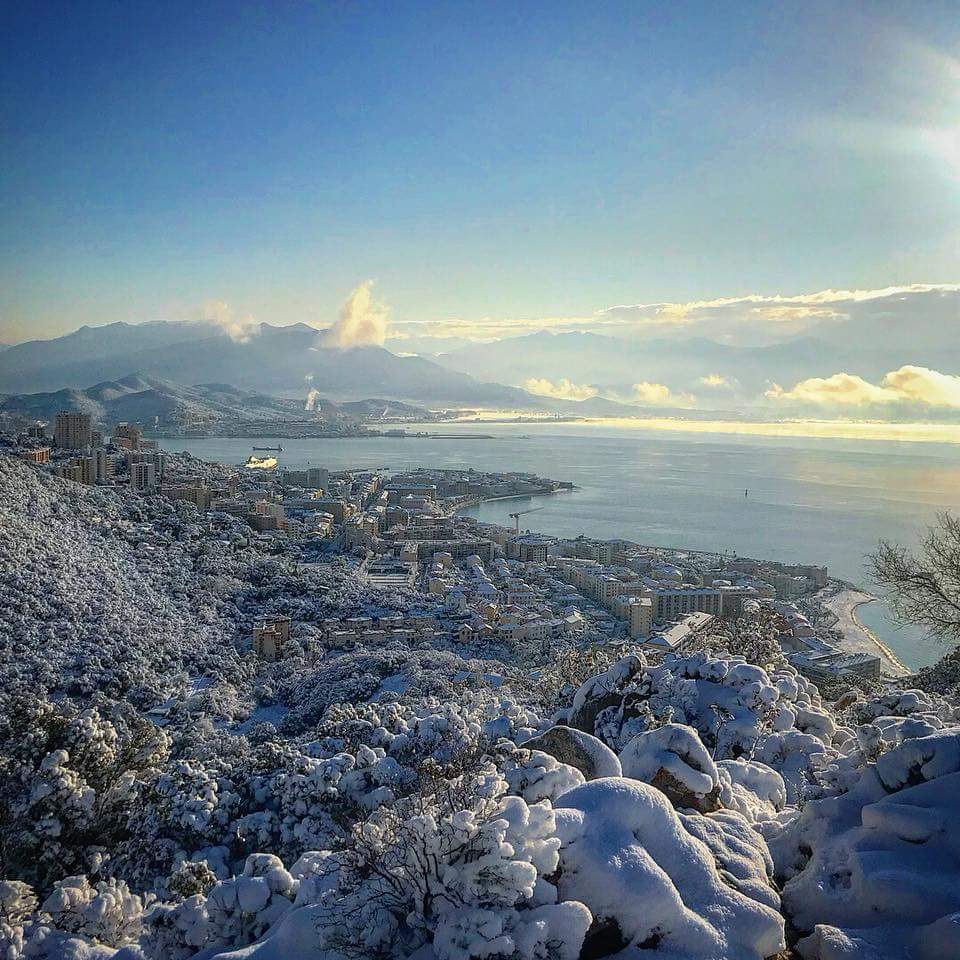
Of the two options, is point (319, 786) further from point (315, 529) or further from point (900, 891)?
point (315, 529)

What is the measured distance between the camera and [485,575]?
19.2 metres

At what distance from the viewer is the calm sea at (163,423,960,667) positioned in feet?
82.1

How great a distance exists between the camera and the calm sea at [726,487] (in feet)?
82.1

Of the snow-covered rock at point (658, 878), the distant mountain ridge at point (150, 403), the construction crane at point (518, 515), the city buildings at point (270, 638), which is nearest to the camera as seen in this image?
the snow-covered rock at point (658, 878)

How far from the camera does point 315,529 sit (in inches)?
938

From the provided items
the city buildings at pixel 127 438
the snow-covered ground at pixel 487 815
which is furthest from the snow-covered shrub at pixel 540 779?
the city buildings at pixel 127 438

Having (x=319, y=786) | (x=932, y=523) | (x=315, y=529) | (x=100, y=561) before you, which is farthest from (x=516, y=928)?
(x=932, y=523)

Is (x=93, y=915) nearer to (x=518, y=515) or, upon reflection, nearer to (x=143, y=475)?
(x=143, y=475)

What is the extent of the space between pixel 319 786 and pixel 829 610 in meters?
14.2

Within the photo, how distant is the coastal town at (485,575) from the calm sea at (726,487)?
207 centimetres

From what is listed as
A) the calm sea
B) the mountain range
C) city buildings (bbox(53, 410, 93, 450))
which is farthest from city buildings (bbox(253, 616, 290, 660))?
the mountain range

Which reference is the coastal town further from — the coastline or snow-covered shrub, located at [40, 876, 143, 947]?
snow-covered shrub, located at [40, 876, 143, 947]

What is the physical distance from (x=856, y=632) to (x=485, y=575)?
8.71 m

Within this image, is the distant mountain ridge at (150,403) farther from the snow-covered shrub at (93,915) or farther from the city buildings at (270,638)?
the snow-covered shrub at (93,915)
